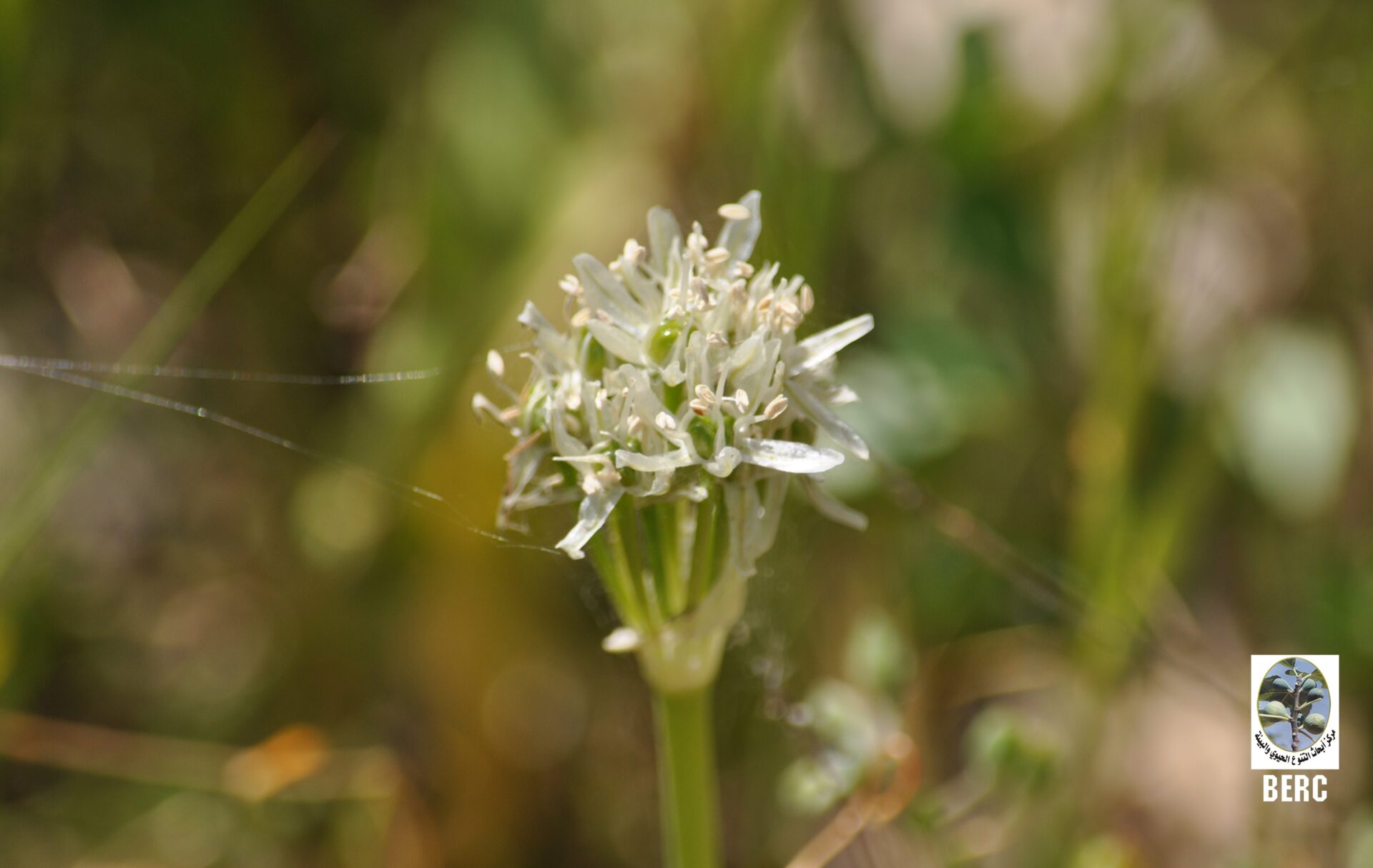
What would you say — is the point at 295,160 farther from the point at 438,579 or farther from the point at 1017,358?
the point at 1017,358

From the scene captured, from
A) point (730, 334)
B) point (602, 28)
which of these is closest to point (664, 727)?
point (730, 334)

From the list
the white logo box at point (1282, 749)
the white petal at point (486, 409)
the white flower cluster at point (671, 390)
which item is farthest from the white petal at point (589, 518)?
the white logo box at point (1282, 749)

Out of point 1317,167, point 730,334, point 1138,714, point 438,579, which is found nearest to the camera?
point 730,334

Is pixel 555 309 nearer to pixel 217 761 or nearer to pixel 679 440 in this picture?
pixel 217 761

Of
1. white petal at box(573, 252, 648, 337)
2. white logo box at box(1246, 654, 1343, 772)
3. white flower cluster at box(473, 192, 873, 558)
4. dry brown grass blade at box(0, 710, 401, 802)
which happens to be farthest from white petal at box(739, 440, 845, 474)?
dry brown grass blade at box(0, 710, 401, 802)

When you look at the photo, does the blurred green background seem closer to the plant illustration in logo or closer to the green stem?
the plant illustration in logo

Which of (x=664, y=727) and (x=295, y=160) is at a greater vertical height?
(x=295, y=160)
